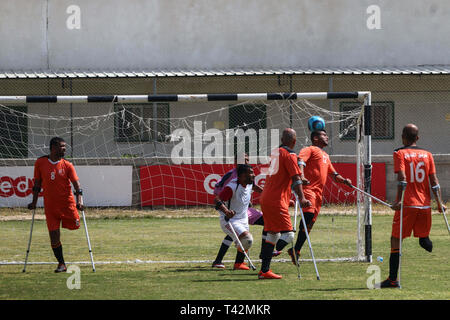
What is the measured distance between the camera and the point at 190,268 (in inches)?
451

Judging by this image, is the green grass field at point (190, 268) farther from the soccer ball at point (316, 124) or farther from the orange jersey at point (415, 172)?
the soccer ball at point (316, 124)

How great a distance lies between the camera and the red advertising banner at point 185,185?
20.9 m

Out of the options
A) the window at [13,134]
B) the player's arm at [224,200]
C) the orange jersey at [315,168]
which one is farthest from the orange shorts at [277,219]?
the window at [13,134]

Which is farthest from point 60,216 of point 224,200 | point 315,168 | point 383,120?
point 383,120

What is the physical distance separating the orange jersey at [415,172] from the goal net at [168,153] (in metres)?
4.75

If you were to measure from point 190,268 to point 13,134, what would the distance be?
582 inches

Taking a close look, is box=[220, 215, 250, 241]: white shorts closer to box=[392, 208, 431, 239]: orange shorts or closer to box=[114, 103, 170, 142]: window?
box=[392, 208, 431, 239]: orange shorts

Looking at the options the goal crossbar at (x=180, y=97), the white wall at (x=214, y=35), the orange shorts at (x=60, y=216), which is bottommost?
the orange shorts at (x=60, y=216)

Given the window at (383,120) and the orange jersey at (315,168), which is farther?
the window at (383,120)

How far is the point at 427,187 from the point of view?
31.1 feet

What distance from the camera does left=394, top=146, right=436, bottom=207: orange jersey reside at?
30.5 feet

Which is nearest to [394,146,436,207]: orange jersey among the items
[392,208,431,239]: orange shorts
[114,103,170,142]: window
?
[392,208,431,239]: orange shorts
